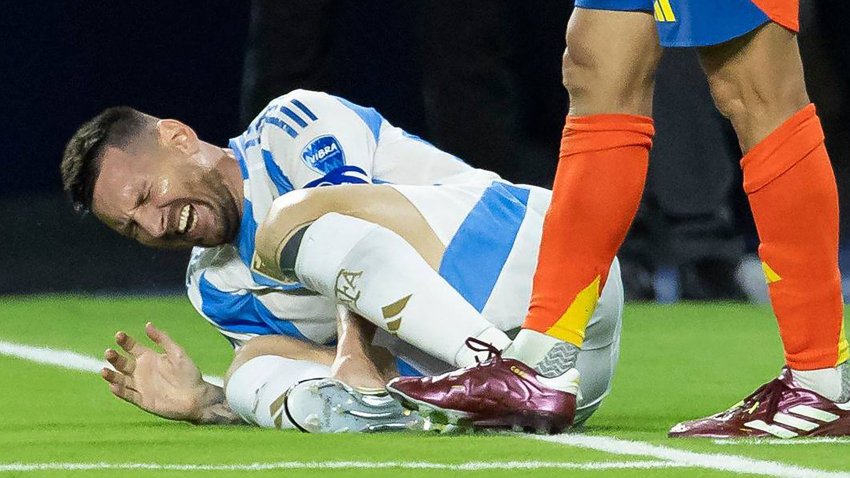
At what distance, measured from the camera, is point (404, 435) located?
8.74 ft

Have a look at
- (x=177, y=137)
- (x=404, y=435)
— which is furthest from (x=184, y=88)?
(x=404, y=435)

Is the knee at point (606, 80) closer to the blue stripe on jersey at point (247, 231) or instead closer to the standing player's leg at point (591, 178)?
the standing player's leg at point (591, 178)

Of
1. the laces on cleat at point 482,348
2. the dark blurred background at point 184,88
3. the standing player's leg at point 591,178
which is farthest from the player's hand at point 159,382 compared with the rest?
the dark blurred background at point 184,88

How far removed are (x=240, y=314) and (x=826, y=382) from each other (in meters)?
1.09

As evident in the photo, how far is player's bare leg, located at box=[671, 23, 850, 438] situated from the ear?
1.08 metres

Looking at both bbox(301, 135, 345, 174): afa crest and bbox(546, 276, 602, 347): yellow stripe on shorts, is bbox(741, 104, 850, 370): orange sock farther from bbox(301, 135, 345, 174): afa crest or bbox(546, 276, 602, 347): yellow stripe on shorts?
bbox(301, 135, 345, 174): afa crest

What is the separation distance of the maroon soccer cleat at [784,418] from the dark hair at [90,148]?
119 cm

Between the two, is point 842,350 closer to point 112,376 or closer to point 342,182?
point 342,182

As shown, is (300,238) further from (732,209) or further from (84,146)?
(732,209)

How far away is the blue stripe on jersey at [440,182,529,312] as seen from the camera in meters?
2.87

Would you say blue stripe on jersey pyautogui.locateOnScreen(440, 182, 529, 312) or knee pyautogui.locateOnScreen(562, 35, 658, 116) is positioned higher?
knee pyautogui.locateOnScreen(562, 35, 658, 116)

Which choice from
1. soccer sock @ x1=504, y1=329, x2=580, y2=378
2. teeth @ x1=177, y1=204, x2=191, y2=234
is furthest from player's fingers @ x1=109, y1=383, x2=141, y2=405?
soccer sock @ x1=504, y1=329, x2=580, y2=378

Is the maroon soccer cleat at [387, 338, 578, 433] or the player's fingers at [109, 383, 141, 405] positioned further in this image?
the player's fingers at [109, 383, 141, 405]

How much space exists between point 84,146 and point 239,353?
478 mm
